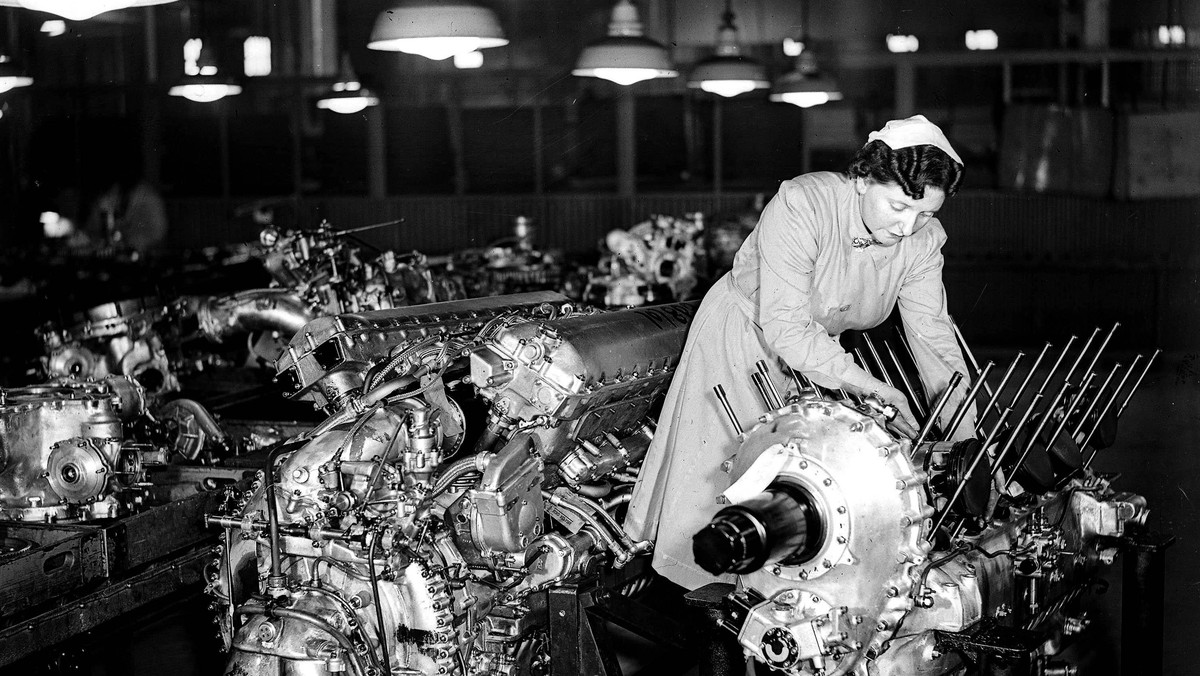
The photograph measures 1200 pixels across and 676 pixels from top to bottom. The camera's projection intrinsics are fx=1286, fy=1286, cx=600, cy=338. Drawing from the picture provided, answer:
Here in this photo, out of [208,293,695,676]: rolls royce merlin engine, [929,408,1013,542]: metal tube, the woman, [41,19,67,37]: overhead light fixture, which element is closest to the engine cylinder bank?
[929,408,1013,542]: metal tube

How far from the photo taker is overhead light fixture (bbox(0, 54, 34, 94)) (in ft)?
34.2

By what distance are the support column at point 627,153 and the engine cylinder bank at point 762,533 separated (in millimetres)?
9845

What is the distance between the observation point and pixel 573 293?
883cm

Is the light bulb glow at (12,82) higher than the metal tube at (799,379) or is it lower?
higher

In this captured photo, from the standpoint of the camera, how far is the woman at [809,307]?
10.9 ft

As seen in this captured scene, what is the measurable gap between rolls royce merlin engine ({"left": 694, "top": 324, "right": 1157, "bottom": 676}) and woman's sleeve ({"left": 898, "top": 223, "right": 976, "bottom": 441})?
0.29 meters

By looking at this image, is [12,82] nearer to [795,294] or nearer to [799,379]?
[799,379]

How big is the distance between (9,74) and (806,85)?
660 centimetres

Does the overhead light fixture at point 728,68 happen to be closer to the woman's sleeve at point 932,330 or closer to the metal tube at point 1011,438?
the woman's sleeve at point 932,330

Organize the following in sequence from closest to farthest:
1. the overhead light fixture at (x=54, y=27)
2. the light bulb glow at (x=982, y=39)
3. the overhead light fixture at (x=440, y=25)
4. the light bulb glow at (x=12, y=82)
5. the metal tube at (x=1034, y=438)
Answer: the metal tube at (x=1034, y=438)
the overhead light fixture at (x=440, y=25)
the light bulb glow at (x=12, y=82)
the light bulb glow at (x=982, y=39)
the overhead light fixture at (x=54, y=27)

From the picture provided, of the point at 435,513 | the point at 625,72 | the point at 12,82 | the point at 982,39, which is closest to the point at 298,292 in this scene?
the point at 625,72

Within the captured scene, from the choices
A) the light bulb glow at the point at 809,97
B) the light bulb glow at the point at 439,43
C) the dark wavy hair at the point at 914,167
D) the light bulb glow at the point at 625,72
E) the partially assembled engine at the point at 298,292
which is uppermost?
the light bulb glow at the point at 439,43

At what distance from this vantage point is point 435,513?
151 inches

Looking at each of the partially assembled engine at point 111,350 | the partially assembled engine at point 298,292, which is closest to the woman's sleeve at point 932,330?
the partially assembled engine at point 298,292
